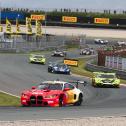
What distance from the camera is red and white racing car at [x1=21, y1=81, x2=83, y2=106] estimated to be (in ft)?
73.6

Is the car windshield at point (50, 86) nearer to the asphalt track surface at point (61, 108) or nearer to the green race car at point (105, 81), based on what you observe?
the asphalt track surface at point (61, 108)

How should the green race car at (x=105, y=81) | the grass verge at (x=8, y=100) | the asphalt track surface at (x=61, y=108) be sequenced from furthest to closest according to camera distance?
the green race car at (x=105, y=81), the grass verge at (x=8, y=100), the asphalt track surface at (x=61, y=108)

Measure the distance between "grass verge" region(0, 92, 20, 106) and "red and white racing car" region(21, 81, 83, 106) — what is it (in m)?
3.21

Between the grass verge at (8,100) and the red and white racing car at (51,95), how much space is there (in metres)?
3.21

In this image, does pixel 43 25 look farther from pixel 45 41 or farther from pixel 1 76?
pixel 1 76

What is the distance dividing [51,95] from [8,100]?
6100 millimetres

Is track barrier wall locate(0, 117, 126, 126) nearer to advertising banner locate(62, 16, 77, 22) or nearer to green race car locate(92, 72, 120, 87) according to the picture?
green race car locate(92, 72, 120, 87)

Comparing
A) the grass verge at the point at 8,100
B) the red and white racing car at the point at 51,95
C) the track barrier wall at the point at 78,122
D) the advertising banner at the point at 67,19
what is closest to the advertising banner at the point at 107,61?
the grass verge at the point at 8,100

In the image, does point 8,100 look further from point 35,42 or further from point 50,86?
point 35,42

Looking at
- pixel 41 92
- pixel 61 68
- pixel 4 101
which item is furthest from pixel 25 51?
pixel 41 92

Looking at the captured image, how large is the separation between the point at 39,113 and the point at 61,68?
117 ft

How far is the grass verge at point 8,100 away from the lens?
87.6 feet

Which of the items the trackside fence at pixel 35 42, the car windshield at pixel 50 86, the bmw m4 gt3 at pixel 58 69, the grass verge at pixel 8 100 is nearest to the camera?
the car windshield at pixel 50 86

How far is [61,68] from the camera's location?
51.9 meters
